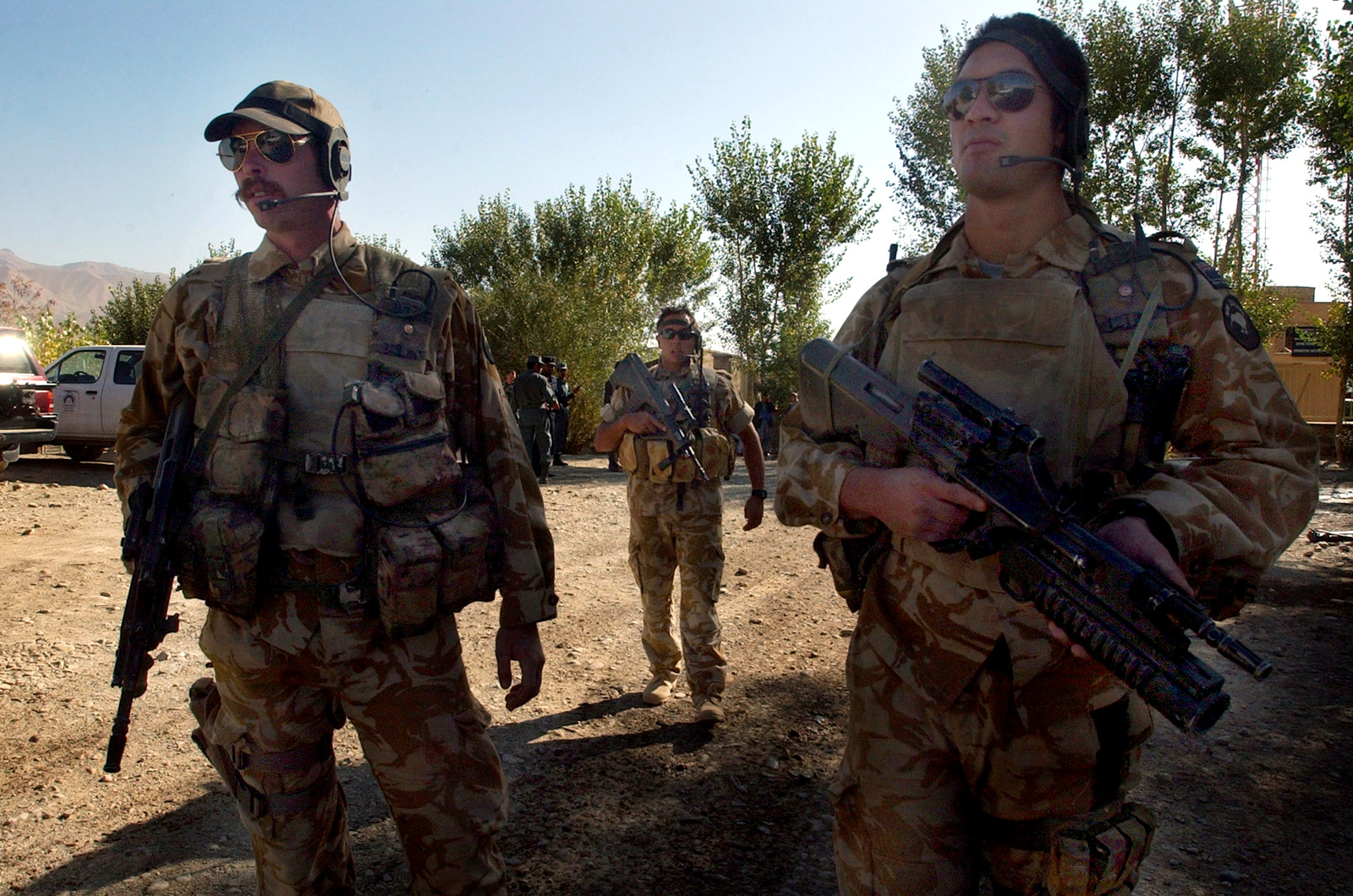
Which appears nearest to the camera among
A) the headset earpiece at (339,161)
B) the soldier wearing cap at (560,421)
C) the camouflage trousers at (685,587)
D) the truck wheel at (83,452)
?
the headset earpiece at (339,161)

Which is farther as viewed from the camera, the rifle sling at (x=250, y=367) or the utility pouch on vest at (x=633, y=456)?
the utility pouch on vest at (x=633, y=456)

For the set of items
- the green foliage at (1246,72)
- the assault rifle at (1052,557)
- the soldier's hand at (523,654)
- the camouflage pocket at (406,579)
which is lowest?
the soldier's hand at (523,654)

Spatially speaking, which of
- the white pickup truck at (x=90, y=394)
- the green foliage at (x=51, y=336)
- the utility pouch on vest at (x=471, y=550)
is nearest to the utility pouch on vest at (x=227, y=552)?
the utility pouch on vest at (x=471, y=550)

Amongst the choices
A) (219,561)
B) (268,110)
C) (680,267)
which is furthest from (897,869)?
(680,267)

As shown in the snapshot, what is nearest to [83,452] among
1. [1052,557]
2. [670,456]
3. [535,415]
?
[535,415]

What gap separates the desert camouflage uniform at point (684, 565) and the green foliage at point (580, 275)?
16.6 metres

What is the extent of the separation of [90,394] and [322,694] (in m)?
13.8

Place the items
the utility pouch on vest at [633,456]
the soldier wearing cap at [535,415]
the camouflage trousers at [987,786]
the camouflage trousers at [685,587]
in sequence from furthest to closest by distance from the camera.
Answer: the soldier wearing cap at [535,415], the utility pouch on vest at [633,456], the camouflage trousers at [685,587], the camouflage trousers at [987,786]

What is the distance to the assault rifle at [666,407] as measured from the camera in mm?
4699

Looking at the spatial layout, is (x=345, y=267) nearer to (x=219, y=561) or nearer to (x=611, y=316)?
(x=219, y=561)

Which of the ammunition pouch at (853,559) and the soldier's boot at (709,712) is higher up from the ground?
the ammunition pouch at (853,559)

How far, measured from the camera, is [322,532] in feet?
6.89

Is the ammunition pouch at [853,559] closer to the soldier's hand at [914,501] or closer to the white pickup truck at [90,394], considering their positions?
the soldier's hand at [914,501]

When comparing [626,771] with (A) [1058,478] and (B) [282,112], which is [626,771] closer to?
(A) [1058,478]
